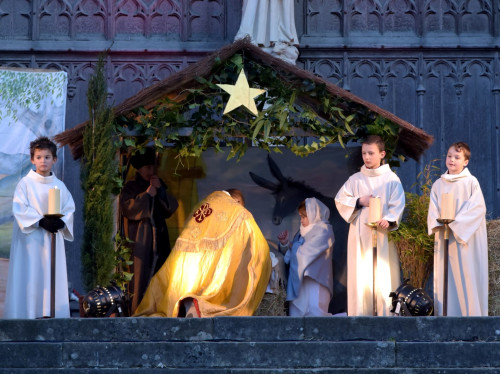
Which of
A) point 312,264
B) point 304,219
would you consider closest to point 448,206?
point 312,264

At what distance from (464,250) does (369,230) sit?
0.93 meters

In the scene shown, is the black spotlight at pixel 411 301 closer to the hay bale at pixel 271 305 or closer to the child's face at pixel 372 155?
the child's face at pixel 372 155

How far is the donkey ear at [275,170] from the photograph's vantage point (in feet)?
42.9

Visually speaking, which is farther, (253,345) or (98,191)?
(98,191)

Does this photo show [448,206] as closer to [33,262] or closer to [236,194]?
[236,194]

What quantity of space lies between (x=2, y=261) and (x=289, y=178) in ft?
11.4

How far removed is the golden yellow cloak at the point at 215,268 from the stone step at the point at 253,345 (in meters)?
2.86

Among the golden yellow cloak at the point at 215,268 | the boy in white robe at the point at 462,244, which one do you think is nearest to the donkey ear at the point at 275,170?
the golden yellow cloak at the point at 215,268

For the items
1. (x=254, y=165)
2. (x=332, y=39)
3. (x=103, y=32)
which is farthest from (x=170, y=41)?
(x=254, y=165)

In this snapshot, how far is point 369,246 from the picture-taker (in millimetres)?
11266

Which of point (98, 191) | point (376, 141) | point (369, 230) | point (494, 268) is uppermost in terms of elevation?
point (376, 141)

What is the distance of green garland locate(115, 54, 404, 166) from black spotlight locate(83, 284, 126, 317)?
1867 millimetres

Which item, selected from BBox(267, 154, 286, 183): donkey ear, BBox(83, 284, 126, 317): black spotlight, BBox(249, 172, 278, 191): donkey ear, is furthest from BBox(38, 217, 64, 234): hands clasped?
BBox(267, 154, 286, 183): donkey ear

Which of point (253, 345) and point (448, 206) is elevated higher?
point (448, 206)
